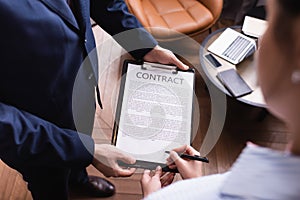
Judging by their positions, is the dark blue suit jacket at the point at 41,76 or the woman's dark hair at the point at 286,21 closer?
the woman's dark hair at the point at 286,21

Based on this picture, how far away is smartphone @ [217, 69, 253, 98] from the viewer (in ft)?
4.82

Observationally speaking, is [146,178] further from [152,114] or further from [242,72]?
[242,72]

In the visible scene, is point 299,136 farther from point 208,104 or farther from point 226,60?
point 208,104

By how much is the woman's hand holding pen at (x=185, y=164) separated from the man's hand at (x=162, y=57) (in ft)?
0.85

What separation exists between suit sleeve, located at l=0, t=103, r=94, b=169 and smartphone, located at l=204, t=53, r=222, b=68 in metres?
0.82

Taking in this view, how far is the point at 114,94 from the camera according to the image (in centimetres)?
174

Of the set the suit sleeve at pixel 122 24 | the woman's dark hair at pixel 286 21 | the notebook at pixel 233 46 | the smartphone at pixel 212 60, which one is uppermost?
the woman's dark hair at pixel 286 21

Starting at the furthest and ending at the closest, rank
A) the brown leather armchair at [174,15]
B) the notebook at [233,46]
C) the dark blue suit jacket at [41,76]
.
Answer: the brown leather armchair at [174,15]
the notebook at [233,46]
the dark blue suit jacket at [41,76]

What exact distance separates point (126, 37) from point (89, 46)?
165mm

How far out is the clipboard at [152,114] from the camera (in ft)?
2.99

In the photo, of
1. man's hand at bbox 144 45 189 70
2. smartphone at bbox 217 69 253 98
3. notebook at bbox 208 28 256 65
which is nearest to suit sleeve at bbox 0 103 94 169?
man's hand at bbox 144 45 189 70

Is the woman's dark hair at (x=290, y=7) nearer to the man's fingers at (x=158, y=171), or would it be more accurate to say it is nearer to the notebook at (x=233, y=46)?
the man's fingers at (x=158, y=171)

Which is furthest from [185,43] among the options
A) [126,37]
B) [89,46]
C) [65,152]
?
[65,152]

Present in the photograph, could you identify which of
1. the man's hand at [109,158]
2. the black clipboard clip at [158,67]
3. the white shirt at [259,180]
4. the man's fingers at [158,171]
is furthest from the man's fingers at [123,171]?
the white shirt at [259,180]
